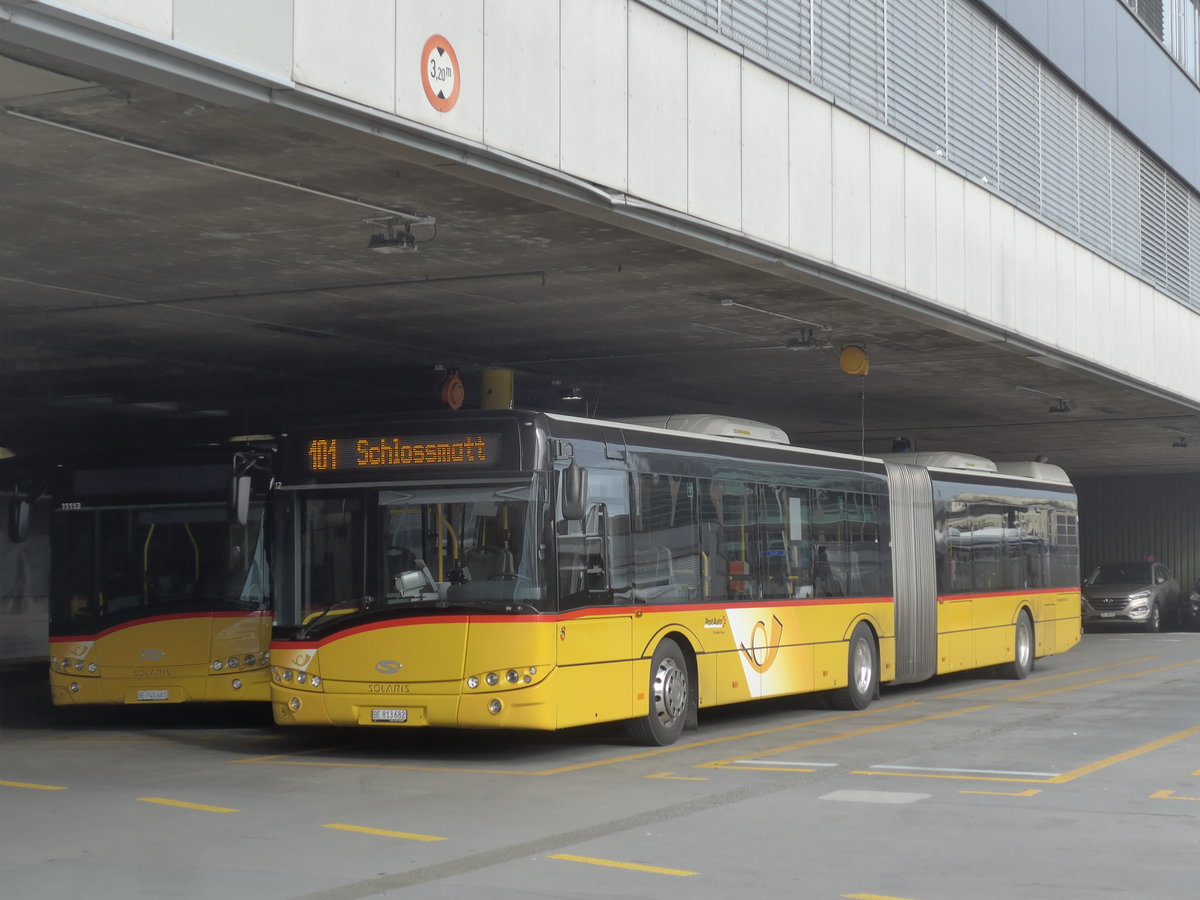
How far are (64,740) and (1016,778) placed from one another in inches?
360

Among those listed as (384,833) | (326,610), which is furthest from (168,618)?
(384,833)

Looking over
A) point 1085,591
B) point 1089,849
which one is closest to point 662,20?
point 1089,849

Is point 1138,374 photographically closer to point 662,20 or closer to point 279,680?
point 662,20

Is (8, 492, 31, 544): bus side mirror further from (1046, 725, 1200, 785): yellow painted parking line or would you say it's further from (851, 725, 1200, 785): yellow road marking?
(1046, 725, 1200, 785): yellow painted parking line

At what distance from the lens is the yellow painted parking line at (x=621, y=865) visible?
809 centimetres

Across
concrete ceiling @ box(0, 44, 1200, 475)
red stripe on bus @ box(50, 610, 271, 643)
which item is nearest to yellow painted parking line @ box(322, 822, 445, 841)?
concrete ceiling @ box(0, 44, 1200, 475)

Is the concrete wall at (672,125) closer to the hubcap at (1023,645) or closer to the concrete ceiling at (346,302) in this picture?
the concrete ceiling at (346,302)

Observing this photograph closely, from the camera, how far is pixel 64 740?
15.3 m

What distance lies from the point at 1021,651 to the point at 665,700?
34.8 feet

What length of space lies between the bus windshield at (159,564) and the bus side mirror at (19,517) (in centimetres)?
48

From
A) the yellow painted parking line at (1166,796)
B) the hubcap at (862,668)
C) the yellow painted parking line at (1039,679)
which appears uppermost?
the hubcap at (862,668)

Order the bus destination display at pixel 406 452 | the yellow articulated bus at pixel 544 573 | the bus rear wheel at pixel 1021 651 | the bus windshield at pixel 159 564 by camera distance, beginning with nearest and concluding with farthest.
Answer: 1. the yellow articulated bus at pixel 544 573
2. the bus destination display at pixel 406 452
3. the bus windshield at pixel 159 564
4. the bus rear wheel at pixel 1021 651

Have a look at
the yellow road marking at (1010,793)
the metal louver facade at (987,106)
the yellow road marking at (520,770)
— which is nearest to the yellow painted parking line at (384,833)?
the yellow road marking at (520,770)

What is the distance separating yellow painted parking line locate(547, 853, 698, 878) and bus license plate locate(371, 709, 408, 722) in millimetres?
4210
